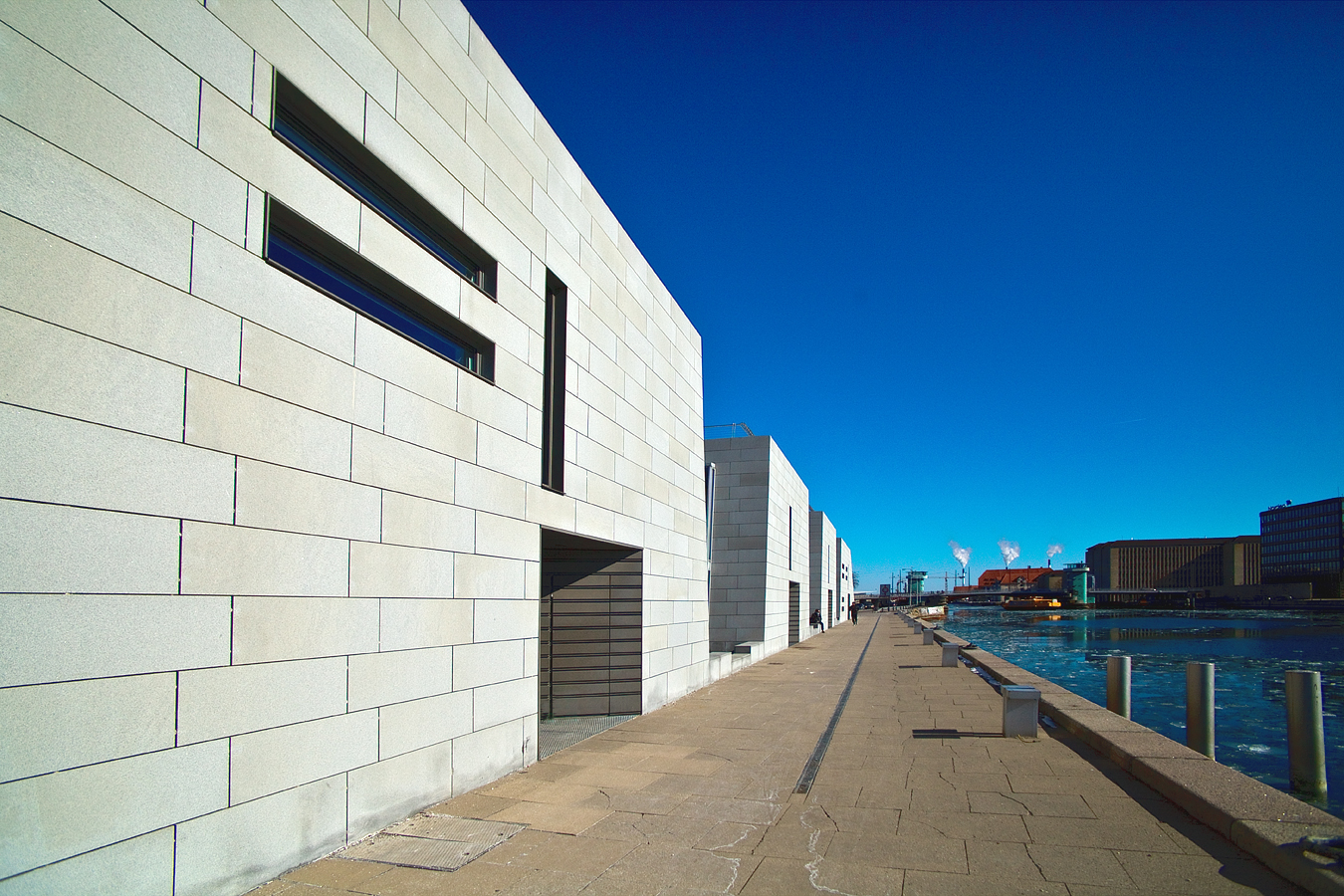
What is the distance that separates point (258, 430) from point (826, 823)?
5053 mm

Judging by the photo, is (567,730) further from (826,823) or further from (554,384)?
(826,823)

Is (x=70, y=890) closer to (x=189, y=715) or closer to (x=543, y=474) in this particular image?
(x=189, y=715)

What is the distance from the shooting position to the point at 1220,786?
6422mm

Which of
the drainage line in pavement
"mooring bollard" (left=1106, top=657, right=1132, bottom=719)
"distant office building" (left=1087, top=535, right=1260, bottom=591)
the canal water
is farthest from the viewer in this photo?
"distant office building" (left=1087, top=535, right=1260, bottom=591)

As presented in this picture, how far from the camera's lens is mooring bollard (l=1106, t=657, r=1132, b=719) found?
454 inches

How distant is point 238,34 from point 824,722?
10.3 m

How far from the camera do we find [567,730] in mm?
10664

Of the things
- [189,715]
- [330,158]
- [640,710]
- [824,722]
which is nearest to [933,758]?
[824,722]

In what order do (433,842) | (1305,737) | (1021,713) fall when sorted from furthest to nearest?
(1021,713) → (1305,737) → (433,842)

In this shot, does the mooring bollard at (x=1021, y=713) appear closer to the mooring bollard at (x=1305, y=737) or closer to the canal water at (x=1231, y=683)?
the mooring bollard at (x=1305, y=737)

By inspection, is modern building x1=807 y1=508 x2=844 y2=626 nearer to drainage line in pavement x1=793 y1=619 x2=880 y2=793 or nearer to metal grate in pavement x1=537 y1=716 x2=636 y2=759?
drainage line in pavement x1=793 y1=619 x2=880 y2=793

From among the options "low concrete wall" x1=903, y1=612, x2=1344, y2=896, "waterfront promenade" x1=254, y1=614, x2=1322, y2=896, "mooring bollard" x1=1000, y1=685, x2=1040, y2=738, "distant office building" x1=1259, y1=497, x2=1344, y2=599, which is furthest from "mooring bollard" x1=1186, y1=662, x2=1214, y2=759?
"distant office building" x1=1259, y1=497, x2=1344, y2=599

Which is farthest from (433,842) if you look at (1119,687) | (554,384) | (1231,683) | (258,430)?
(1231,683)

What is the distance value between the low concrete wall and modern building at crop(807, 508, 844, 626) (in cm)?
3027
